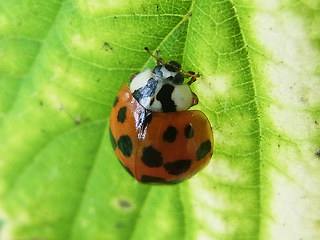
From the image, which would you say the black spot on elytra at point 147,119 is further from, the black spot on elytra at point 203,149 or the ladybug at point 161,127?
the black spot on elytra at point 203,149

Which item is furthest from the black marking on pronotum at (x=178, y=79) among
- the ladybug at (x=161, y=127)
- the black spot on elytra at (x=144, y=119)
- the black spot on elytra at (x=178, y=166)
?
the black spot on elytra at (x=178, y=166)

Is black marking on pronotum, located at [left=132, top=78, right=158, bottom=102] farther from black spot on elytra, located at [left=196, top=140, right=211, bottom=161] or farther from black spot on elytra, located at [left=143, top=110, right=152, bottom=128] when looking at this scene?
black spot on elytra, located at [left=196, top=140, right=211, bottom=161]

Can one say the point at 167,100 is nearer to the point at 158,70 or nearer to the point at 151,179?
the point at 158,70

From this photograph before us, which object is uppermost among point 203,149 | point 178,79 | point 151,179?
point 178,79

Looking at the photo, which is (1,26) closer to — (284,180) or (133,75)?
(133,75)

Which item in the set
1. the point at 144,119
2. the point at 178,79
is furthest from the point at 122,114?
the point at 178,79

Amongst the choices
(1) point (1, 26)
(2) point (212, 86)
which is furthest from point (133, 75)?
(1) point (1, 26)

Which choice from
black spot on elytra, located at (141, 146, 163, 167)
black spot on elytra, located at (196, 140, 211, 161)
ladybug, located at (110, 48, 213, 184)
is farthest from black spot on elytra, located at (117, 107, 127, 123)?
black spot on elytra, located at (196, 140, 211, 161)
